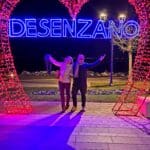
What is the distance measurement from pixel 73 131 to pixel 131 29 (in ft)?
60.2

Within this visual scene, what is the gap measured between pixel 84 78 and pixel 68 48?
109 feet

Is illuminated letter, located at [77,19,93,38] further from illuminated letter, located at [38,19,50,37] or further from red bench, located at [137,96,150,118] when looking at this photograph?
red bench, located at [137,96,150,118]

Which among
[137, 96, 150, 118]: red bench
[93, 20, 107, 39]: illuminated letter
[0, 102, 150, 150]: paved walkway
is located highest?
[93, 20, 107, 39]: illuminated letter

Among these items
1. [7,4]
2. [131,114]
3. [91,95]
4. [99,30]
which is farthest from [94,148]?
[99,30]

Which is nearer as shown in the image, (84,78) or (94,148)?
(94,148)

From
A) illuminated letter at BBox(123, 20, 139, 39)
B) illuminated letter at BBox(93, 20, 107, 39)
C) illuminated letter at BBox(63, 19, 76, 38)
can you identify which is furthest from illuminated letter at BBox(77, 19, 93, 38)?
illuminated letter at BBox(123, 20, 139, 39)

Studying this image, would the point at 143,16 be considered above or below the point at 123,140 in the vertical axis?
above

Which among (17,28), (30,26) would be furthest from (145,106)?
(17,28)

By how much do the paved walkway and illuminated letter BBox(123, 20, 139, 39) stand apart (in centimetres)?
1322

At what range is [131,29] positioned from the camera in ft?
94.4

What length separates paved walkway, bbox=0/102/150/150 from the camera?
32.2 ft

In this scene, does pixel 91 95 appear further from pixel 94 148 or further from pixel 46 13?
pixel 46 13

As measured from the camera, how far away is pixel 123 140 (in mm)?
10266

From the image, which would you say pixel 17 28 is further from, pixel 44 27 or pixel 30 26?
pixel 44 27
